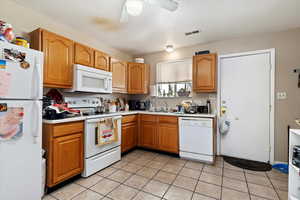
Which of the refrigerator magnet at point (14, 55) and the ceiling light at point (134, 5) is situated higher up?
the ceiling light at point (134, 5)

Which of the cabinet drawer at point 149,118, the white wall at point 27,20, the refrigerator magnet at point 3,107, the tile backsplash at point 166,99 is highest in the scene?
the white wall at point 27,20

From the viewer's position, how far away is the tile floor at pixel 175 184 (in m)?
1.70

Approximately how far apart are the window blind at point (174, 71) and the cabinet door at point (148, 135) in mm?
1247

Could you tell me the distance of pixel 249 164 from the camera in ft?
8.40

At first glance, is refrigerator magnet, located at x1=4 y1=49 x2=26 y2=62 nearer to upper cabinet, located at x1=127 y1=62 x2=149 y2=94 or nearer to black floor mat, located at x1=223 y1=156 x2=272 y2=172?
upper cabinet, located at x1=127 y1=62 x2=149 y2=94

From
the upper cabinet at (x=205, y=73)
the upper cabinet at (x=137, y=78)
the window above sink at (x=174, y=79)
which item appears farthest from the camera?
the upper cabinet at (x=137, y=78)

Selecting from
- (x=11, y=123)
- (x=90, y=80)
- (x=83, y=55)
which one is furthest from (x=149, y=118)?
(x=11, y=123)

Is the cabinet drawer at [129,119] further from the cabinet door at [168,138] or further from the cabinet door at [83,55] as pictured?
the cabinet door at [83,55]

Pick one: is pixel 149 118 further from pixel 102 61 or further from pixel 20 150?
pixel 20 150

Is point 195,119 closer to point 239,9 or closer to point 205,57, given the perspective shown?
point 205,57

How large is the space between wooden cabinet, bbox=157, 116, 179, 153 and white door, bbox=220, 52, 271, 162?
1051mm

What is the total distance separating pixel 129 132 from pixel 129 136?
0.09 m

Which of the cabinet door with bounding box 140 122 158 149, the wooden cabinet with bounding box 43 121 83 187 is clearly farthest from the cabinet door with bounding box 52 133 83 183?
the cabinet door with bounding box 140 122 158 149


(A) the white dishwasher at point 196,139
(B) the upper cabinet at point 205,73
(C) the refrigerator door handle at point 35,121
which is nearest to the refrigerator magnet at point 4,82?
(C) the refrigerator door handle at point 35,121
